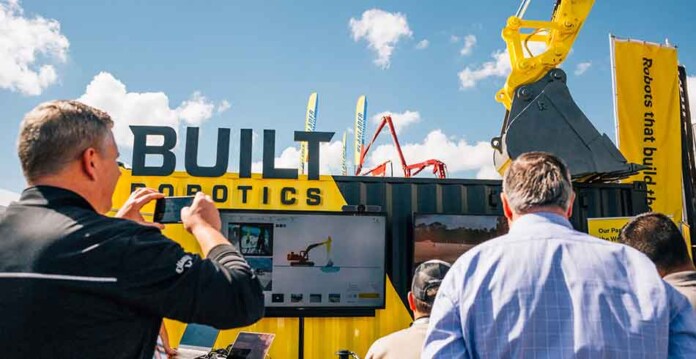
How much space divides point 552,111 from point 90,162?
5521 mm

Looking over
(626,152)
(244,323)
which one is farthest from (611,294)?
(626,152)

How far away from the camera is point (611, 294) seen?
1184 mm

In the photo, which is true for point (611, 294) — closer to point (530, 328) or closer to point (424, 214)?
point (530, 328)

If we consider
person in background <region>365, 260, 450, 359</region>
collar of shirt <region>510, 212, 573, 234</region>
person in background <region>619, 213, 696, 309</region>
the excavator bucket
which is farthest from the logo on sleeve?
the excavator bucket

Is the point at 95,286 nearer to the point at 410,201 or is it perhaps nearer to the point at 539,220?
the point at 539,220

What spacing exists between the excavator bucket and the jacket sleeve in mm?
4946

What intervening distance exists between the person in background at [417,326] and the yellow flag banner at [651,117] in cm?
686

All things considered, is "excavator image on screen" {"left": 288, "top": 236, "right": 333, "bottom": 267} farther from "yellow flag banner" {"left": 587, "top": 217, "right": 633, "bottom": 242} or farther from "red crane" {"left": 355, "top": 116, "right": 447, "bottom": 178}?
"red crane" {"left": 355, "top": 116, "right": 447, "bottom": 178}

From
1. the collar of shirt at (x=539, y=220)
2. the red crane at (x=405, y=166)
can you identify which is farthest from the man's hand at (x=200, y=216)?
the red crane at (x=405, y=166)

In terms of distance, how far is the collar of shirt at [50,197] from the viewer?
3.30ft

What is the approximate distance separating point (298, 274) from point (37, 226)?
4155 mm

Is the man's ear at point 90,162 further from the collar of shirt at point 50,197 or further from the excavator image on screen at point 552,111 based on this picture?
the excavator image on screen at point 552,111

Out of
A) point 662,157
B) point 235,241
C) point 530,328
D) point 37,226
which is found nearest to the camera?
point 37,226

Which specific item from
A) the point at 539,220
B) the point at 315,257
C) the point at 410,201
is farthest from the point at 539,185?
the point at 410,201
